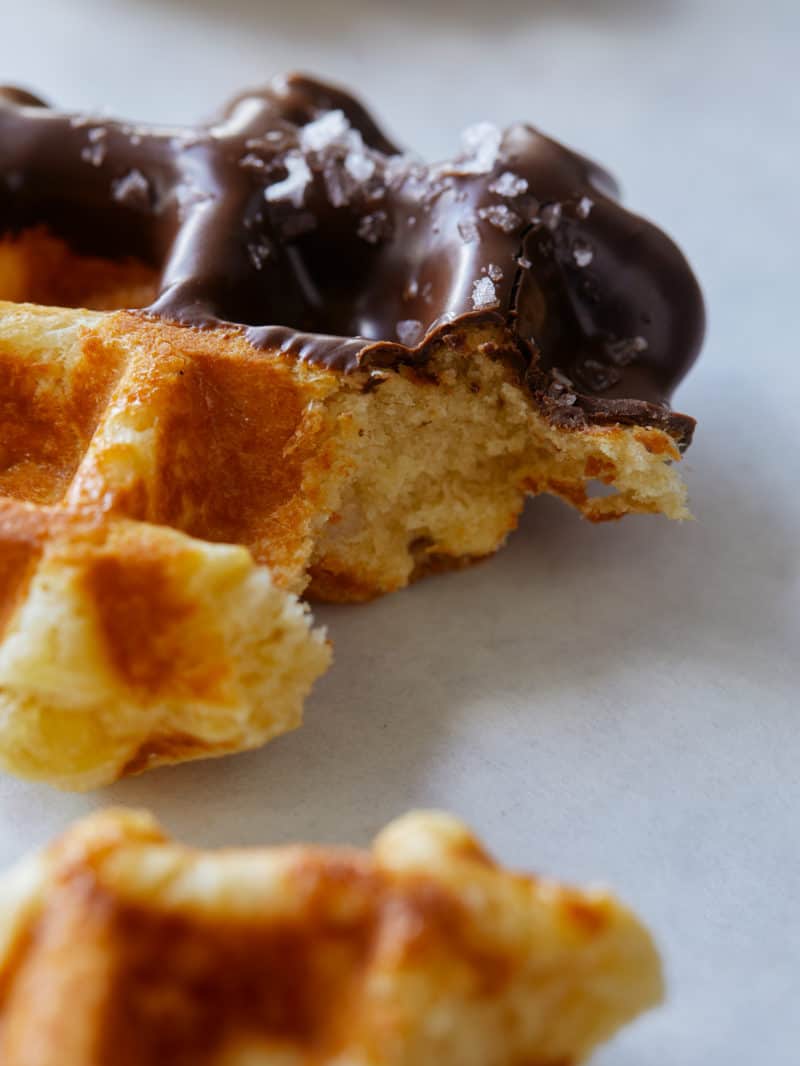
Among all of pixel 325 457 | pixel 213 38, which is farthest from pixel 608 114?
pixel 325 457

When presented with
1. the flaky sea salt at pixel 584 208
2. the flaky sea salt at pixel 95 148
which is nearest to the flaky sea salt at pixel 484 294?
the flaky sea salt at pixel 584 208

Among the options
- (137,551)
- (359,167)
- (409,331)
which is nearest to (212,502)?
(137,551)

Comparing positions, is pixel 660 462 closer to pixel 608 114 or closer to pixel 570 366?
pixel 570 366

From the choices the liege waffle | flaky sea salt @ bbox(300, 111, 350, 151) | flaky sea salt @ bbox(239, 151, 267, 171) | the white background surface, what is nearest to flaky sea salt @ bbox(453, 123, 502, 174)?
flaky sea salt @ bbox(300, 111, 350, 151)

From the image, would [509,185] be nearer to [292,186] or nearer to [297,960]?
[292,186]

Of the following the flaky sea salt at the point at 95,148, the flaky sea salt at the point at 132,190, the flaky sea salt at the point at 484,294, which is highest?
the flaky sea salt at the point at 484,294

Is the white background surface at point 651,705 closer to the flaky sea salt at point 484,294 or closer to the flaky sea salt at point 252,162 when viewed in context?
the flaky sea salt at point 484,294

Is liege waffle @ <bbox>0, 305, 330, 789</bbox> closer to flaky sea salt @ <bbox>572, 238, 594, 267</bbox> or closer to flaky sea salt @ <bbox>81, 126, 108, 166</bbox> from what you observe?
flaky sea salt @ <bbox>81, 126, 108, 166</bbox>
